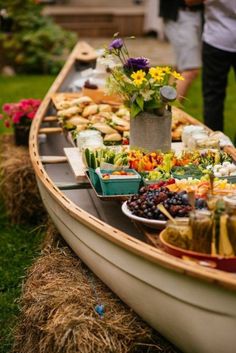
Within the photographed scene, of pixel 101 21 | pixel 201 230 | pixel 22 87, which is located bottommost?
pixel 101 21

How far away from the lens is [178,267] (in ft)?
9.37

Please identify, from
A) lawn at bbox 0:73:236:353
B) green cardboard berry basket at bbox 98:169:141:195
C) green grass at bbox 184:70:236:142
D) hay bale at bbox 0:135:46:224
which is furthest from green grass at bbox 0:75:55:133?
green cardboard berry basket at bbox 98:169:141:195

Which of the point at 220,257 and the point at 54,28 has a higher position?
the point at 220,257

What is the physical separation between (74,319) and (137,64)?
1.50 metres

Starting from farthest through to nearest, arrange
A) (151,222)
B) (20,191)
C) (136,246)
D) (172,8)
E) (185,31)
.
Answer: (185,31), (172,8), (20,191), (151,222), (136,246)

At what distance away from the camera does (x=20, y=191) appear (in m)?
5.44

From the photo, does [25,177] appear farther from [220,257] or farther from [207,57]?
[220,257]

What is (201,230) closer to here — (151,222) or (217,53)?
(151,222)

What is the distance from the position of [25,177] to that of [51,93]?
0.80 metres

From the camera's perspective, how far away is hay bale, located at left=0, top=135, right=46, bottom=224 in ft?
17.8

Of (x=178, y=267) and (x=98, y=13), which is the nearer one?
(x=178, y=267)

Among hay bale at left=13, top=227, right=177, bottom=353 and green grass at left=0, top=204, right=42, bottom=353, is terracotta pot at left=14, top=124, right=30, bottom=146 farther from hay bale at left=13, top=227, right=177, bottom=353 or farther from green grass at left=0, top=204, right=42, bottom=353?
hay bale at left=13, top=227, right=177, bottom=353

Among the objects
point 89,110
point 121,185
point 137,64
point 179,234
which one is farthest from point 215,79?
point 179,234

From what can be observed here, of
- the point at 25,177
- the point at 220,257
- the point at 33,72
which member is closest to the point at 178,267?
the point at 220,257
